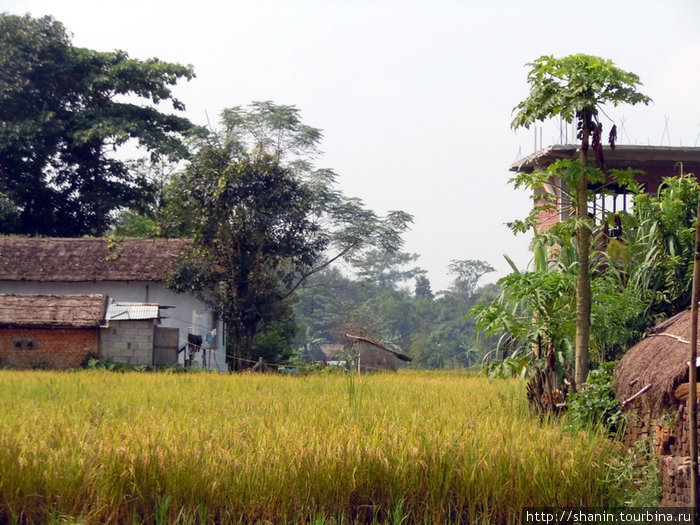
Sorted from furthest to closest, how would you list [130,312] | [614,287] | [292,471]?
[130,312], [614,287], [292,471]

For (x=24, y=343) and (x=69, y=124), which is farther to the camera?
(x=69, y=124)

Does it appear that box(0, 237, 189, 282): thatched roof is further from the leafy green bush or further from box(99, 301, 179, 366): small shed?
the leafy green bush

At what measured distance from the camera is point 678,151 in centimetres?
1619

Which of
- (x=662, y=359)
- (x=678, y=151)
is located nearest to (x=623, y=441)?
(x=662, y=359)

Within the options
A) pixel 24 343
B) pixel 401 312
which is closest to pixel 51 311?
pixel 24 343

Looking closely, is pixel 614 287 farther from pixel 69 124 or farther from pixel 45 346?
pixel 69 124

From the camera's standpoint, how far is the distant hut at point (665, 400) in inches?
290

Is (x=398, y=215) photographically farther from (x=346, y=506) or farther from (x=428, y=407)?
(x=346, y=506)

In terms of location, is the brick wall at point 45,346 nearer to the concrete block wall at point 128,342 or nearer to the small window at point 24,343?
the small window at point 24,343

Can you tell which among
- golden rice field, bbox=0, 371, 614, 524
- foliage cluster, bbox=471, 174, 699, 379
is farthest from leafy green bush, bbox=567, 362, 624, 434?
foliage cluster, bbox=471, 174, 699, 379

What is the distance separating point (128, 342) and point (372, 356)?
26.3 ft

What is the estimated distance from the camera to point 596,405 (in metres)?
8.88

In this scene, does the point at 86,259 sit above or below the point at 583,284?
above

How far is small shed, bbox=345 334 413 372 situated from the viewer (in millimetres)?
25422
